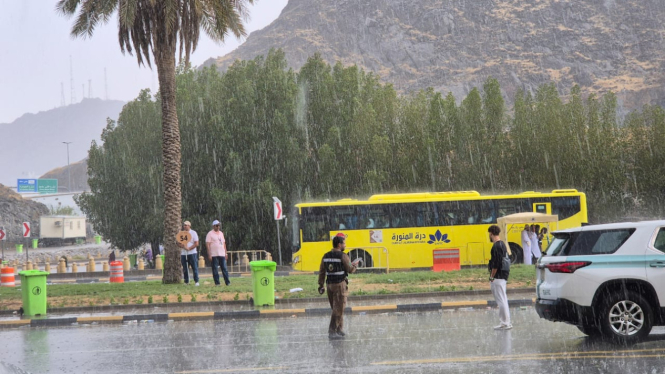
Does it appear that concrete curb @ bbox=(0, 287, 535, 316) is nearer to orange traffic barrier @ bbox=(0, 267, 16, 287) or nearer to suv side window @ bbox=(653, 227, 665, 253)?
suv side window @ bbox=(653, 227, 665, 253)

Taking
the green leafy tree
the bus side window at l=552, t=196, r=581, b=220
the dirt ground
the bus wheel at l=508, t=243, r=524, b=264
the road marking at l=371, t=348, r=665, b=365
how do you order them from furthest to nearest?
the green leafy tree < the bus side window at l=552, t=196, r=581, b=220 < the bus wheel at l=508, t=243, r=524, b=264 < the dirt ground < the road marking at l=371, t=348, r=665, b=365

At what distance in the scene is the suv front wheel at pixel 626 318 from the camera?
9.52 m

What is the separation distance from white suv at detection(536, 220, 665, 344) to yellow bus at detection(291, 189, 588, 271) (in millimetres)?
20044

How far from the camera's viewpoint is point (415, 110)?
1716 inches

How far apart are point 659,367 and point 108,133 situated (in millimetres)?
46227

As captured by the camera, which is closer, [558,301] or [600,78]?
[558,301]

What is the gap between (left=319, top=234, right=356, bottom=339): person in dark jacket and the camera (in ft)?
37.3

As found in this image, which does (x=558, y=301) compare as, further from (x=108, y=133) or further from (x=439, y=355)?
(x=108, y=133)

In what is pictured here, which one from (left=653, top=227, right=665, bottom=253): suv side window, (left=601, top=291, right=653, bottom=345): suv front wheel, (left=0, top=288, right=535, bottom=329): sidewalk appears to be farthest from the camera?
(left=0, top=288, right=535, bottom=329): sidewalk

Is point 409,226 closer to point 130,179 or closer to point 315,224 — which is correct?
Answer: point 315,224

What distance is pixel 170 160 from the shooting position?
23.1m

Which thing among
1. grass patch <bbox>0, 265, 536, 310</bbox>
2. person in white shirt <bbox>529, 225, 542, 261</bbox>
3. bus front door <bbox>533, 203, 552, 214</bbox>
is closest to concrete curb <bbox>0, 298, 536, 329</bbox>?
grass patch <bbox>0, 265, 536, 310</bbox>

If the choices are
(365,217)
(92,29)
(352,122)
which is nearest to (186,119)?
(352,122)

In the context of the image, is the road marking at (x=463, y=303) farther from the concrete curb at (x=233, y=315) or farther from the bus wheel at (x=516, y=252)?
the bus wheel at (x=516, y=252)
